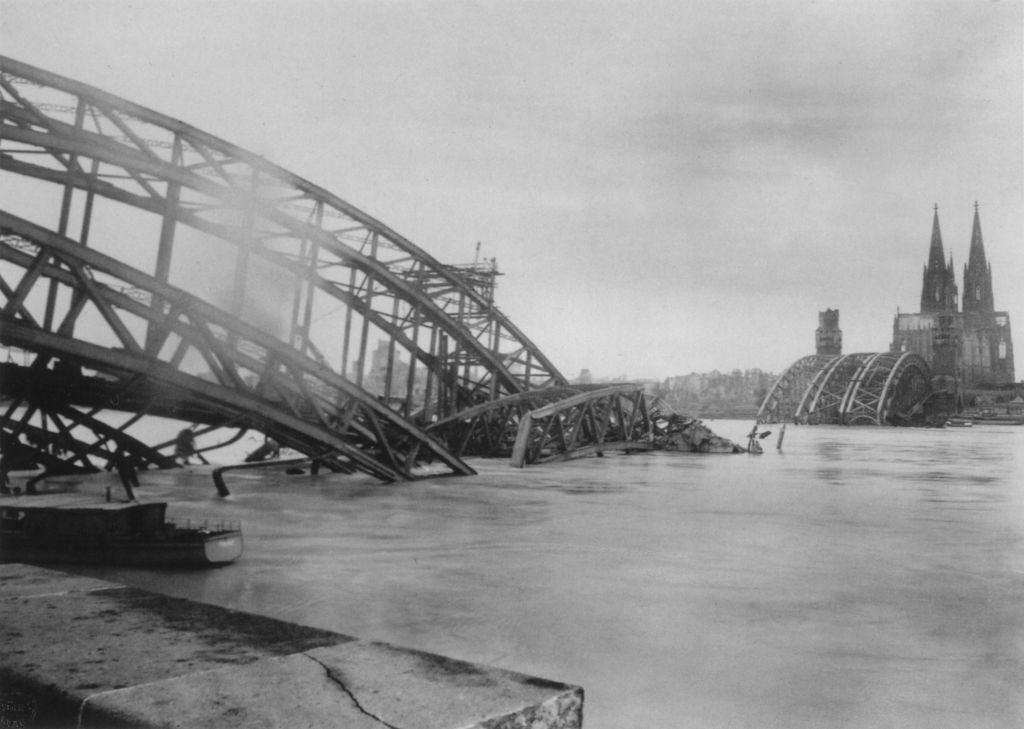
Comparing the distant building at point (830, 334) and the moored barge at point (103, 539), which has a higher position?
the distant building at point (830, 334)

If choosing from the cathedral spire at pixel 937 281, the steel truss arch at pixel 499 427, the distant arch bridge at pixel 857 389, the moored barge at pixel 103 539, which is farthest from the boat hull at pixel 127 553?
the cathedral spire at pixel 937 281

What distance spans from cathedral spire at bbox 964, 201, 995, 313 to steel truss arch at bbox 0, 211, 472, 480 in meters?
120

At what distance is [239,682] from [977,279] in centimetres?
14320

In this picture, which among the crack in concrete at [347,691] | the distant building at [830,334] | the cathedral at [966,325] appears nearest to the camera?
the crack in concrete at [347,691]

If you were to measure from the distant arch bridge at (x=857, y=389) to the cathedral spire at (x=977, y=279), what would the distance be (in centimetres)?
2565

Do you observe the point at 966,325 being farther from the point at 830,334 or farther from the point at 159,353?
the point at 159,353

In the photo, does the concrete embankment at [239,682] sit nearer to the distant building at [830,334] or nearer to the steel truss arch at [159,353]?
the steel truss arch at [159,353]

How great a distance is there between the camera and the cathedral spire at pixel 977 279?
11732cm

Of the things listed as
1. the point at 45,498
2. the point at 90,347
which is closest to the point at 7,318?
the point at 90,347

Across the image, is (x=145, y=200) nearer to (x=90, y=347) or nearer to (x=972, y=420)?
(x=90, y=347)

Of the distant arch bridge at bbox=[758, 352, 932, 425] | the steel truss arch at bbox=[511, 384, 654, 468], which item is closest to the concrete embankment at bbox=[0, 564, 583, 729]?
the steel truss arch at bbox=[511, 384, 654, 468]

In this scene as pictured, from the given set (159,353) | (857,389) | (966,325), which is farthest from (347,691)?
(966,325)

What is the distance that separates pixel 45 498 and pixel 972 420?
442 feet

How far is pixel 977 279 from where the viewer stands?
122m
